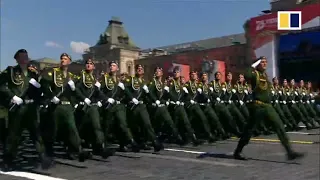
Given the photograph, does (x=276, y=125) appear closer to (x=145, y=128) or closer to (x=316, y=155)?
(x=316, y=155)

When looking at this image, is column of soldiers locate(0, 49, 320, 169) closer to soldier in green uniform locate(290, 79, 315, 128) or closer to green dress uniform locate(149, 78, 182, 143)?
green dress uniform locate(149, 78, 182, 143)

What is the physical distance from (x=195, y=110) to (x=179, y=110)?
23.6 inches

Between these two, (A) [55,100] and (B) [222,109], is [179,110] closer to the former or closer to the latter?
(B) [222,109]

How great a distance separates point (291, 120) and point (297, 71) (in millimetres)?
21934

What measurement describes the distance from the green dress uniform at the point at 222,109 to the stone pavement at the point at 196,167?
8.42 ft

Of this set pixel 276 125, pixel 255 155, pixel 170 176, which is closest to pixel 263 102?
pixel 276 125

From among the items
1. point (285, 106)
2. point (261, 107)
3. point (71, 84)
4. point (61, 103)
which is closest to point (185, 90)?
point (261, 107)

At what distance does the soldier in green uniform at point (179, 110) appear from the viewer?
450 inches

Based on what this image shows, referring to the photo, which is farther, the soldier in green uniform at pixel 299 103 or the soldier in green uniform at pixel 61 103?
the soldier in green uniform at pixel 299 103

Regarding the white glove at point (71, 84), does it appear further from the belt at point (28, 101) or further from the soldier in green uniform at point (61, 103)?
the belt at point (28, 101)

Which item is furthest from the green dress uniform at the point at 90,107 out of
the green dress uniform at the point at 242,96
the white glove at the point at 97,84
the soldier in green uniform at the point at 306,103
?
the soldier in green uniform at the point at 306,103

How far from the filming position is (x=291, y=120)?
1616 cm

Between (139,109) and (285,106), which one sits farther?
(285,106)

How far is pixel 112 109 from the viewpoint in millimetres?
9719
